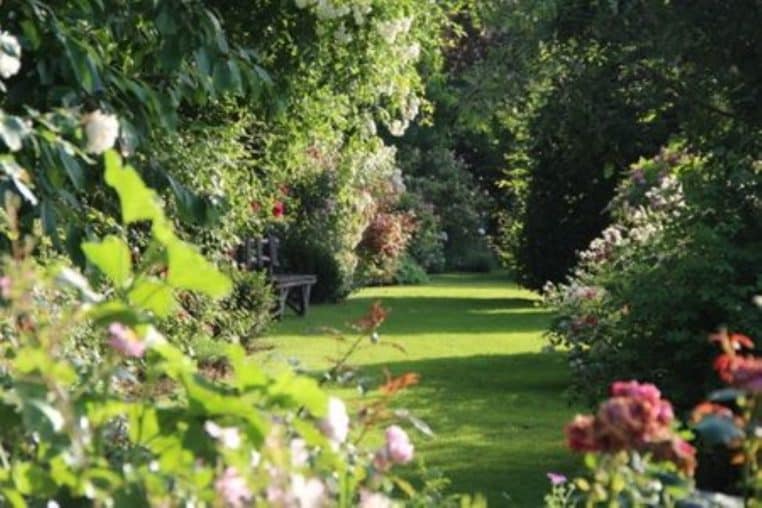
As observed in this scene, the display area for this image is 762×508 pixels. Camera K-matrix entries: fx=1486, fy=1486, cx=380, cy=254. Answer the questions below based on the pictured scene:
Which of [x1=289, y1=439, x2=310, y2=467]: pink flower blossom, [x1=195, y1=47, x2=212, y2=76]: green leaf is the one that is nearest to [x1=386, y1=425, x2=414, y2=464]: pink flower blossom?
[x1=289, y1=439, x2=310, y2=467]: pink flower blossom

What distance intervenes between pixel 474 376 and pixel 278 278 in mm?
5675

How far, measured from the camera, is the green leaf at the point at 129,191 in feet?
6.98

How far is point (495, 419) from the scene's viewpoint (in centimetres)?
1086

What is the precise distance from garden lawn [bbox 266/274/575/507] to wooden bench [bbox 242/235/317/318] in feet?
0.95

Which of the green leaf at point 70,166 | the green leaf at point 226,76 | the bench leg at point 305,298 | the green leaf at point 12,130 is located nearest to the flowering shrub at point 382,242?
the bench leg at point 305,298

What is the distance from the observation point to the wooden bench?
17.5m

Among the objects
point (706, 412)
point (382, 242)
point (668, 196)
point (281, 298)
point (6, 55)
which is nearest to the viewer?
point (706, 412)

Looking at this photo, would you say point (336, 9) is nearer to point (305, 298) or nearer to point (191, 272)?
point (191, 272)

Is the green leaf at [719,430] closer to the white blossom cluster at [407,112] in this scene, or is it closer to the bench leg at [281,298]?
the white blossom cluster at [407,112]

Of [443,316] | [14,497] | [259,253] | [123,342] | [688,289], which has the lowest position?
[443,316]

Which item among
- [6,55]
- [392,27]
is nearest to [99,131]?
[6,55]

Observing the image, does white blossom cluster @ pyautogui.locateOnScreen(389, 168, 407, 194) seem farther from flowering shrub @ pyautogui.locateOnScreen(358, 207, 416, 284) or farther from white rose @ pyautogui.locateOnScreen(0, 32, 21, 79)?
white rose @ pyautogui.locateOnScreen(0, 32, 21, 79)

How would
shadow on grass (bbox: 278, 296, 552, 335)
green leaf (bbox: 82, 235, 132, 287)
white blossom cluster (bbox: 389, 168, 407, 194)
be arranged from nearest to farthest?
green leaf (bbox: 82, 235, 132, 287) < shadow on grass (bbox: 278, 296, 552, 335) < white blossom cluster (bbox: 389, 168, 407, 194)

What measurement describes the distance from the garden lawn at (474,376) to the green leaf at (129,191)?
58cm
